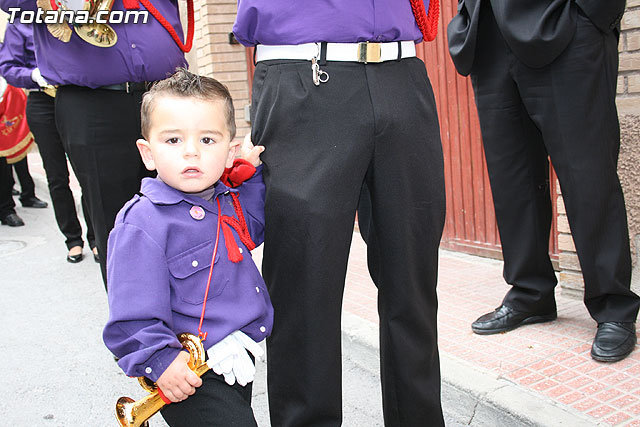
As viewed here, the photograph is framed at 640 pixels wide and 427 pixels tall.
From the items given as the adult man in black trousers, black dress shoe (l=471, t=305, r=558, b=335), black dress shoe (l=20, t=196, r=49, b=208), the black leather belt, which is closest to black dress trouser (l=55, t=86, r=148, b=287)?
the black leather belt

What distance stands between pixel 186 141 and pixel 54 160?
4138 mm

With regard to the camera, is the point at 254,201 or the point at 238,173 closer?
the point at 238,173

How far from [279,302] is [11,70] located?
3.90m

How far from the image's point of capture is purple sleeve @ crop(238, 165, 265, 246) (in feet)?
7.02

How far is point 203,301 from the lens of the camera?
6.23ft

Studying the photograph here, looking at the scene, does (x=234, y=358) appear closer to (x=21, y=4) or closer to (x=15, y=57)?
(x=21, y=4)

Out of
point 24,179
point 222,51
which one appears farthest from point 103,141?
point 24,179

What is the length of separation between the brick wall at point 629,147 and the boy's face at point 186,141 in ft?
7.69

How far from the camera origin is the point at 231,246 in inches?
77.1

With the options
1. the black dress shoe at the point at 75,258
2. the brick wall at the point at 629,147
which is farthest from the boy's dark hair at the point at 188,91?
the black dress shoe at the point at 75,258

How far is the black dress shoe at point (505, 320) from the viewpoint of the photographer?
11.1 feet

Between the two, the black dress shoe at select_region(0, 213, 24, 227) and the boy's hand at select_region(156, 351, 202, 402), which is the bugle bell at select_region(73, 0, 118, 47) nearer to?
the boy's hand at select_region(156, 351, 202, 402)

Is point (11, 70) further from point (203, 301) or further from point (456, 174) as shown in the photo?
point (203, 301)

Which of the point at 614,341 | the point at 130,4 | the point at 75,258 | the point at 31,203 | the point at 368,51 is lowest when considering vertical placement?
the point at 31,203
